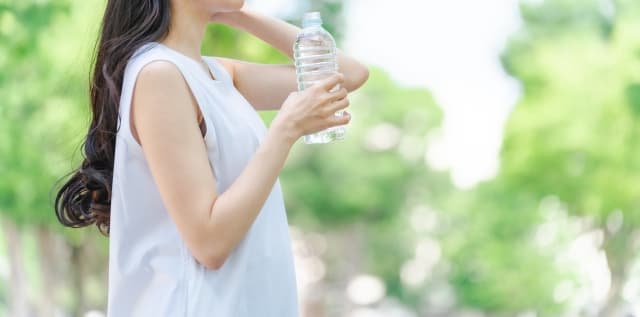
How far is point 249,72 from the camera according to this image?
138 centimetres

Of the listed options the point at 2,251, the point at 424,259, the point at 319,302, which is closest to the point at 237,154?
the point at 319,302

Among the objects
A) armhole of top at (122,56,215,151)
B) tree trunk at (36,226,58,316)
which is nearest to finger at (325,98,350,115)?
armhole of top at (122,56,215,151)

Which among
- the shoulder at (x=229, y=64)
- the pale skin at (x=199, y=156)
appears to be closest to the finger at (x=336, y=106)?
the pale skin at (x=199, y=156)

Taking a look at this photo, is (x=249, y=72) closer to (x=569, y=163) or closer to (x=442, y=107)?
(x=569, y=163)

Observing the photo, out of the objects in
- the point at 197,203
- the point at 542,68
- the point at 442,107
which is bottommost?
the point at 442,107

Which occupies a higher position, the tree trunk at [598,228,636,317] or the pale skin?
the pale skin

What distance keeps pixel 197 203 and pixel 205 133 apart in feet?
0.27

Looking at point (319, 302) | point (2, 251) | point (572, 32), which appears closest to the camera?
point (319, 302)

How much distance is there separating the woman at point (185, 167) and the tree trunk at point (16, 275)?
9.53 meters

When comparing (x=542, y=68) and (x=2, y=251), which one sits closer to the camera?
(x=542, y=68)

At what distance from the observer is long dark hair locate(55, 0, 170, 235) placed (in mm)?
1152

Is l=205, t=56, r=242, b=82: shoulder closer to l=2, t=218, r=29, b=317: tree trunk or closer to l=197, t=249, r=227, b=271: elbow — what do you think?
l=197, t=249, r=227, b=271: elbow

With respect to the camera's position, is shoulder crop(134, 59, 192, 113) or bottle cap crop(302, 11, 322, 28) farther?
bottle cap crop(302, 11, 322, 28)

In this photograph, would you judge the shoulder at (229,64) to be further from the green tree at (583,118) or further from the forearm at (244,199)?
the green tree at (583,118)
